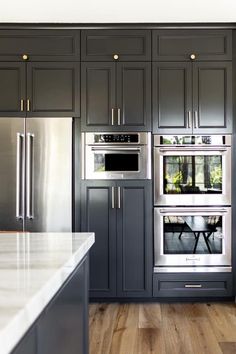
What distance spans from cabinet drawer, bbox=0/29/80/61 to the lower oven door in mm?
1675

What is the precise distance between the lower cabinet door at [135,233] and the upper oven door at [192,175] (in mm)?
149

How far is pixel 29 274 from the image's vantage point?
1.02 m

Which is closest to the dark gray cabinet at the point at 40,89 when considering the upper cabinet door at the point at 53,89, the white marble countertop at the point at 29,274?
the upper cabinet door at the point at 53,89

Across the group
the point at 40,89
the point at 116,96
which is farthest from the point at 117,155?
the point at 40,89

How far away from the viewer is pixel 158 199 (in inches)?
141

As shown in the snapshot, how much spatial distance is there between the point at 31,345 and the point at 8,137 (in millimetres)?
2855

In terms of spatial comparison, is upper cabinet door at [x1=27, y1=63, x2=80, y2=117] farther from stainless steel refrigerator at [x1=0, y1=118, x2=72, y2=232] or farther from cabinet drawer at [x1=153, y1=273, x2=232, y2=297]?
cabinet drawer at [x1=153, y1=273, x2=232, y2=297]

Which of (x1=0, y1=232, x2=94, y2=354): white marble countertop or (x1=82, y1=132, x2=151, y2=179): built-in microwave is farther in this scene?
(x1=82, y1=132, x2=151, y2=179): built-in microwave

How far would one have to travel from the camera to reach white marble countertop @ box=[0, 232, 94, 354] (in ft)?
2.32

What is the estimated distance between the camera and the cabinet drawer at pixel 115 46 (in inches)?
142

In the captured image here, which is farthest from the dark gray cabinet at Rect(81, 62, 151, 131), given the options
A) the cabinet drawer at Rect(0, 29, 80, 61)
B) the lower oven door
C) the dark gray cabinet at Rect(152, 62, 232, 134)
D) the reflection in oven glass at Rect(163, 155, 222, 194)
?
the lower oven door
